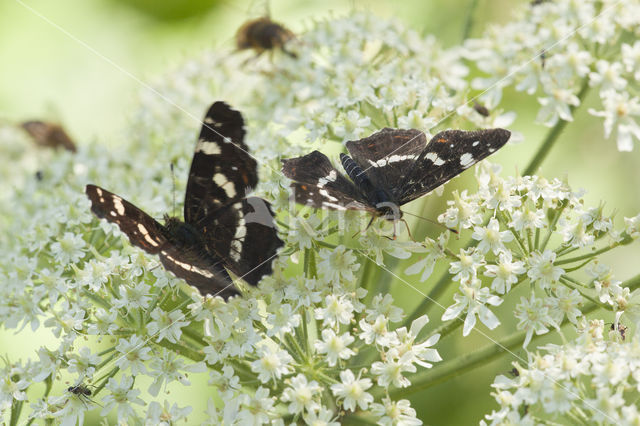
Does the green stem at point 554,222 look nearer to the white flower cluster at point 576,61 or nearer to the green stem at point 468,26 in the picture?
the white flower cluster at point 576,61

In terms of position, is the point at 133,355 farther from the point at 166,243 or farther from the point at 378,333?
the point at 378,333

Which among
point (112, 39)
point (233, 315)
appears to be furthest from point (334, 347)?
point (112, 39)

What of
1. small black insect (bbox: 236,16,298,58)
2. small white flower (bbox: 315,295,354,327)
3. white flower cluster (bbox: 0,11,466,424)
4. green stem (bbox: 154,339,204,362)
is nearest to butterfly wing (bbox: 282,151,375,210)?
→ white flower cluster (bbox: 0,11,466,424)

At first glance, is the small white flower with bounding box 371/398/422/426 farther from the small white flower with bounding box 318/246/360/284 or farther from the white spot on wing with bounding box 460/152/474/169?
the white spot on wing with bounding box 460/152/474/169

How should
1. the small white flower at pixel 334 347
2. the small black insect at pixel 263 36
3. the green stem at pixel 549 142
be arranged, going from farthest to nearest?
the small black insect at pixel 263 36 → the green stem at pixel 549 142 → the small white flower at pixel 334 347

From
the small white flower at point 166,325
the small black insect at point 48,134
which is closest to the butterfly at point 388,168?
the small white flower at point 166,325

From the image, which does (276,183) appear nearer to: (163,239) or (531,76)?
(163,239)
